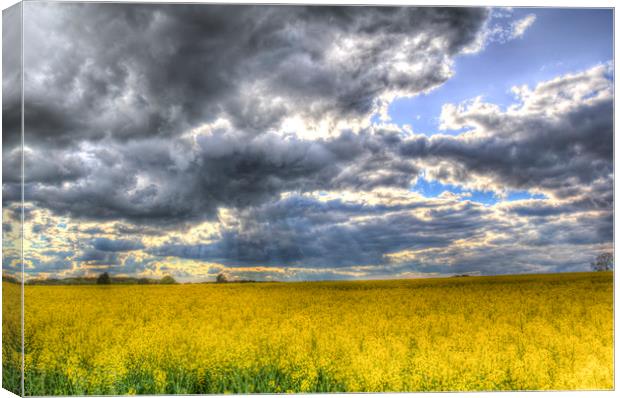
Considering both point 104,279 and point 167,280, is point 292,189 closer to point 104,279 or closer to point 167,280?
point 167,280

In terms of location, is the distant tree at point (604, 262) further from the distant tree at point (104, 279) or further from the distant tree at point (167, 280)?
the distant tree at point (104, 279)

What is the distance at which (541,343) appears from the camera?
25.0ft

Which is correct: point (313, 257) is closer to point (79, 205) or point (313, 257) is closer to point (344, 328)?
point (344, 328)

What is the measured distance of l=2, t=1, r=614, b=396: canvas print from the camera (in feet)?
23.6

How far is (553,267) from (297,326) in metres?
2.97

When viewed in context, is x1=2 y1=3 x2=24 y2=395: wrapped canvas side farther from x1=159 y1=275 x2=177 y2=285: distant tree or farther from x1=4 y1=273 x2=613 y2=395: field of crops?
x1=159 y1=275 x2=177 y2=285: distant tree

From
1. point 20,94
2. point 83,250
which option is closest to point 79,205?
point 83,250

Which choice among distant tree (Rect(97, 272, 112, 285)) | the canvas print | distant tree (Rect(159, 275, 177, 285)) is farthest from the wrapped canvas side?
distant tree (Rect(159, 275, 177, 285))

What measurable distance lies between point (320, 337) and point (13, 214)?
352cm

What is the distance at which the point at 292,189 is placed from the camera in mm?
7500

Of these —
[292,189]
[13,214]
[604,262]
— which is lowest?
[604,262]

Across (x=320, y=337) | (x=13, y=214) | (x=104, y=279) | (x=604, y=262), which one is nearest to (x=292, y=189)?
(x=320, y=337)

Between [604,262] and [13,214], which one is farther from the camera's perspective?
[604,262]

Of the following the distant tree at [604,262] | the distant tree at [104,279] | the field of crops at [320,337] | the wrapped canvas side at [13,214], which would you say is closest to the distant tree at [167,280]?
the field of crops at [320,337]
